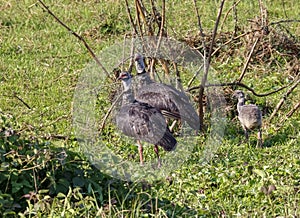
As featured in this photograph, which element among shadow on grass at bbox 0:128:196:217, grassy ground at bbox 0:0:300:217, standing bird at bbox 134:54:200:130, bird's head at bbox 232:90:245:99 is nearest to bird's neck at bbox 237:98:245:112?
bird's head at bbox 232:90:245:99

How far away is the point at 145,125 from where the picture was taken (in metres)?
7.20

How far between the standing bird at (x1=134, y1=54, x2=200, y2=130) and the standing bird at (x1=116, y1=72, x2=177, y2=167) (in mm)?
319

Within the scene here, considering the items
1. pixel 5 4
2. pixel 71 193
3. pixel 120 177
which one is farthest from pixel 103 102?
pixel 5 4

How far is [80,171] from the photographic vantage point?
19.2 ft

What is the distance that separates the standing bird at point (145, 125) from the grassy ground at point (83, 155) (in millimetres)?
274

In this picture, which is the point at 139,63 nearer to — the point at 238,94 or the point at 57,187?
the point at 238,94

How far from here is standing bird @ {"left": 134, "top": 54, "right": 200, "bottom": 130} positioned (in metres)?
7.75

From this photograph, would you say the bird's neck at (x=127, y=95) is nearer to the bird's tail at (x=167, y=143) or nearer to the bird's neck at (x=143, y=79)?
the bird's neck at (x=143, y=79)

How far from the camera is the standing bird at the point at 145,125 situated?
7094mm

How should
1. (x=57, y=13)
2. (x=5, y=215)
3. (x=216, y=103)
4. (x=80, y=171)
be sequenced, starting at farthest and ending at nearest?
(x=57, y=13), (x=216, y=103), (x=80, y=171), (x=5, y=215)

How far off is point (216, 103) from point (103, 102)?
A: 130cm

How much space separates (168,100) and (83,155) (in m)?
1.28

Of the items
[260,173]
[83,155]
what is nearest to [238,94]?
[260,173]

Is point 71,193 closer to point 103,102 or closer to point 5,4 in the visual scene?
point 103,102
